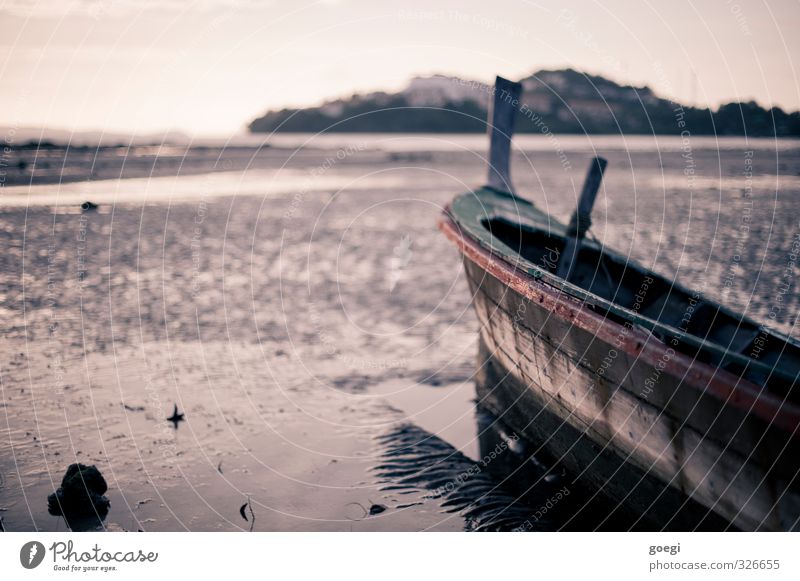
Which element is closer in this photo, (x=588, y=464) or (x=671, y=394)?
(x=671, y=394)

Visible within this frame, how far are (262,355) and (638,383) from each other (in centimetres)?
621

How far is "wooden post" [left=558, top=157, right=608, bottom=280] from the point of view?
850cm

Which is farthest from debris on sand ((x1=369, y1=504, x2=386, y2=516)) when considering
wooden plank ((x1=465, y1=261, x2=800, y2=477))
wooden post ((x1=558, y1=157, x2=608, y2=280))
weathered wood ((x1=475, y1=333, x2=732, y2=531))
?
wooden post ((x1=558, y1=157, x2=608, y2=280))

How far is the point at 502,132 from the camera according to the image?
1135 centimetres

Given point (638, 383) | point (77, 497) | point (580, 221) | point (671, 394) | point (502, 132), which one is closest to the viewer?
point (671, 394)

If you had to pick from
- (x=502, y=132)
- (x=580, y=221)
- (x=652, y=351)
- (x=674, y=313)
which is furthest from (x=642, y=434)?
(x=502, y=132)

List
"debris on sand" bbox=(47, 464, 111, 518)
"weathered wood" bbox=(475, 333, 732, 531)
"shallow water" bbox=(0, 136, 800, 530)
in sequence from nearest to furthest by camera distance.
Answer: "weathered wood" bbox=(475, 333, 732, 531), "debris on sand" bbox=(47, 464, 111, 518), "shallow water" bbox=(0, 136, 800, 530)

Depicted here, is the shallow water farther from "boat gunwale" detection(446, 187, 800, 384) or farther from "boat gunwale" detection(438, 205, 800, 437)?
"boat gunwale" detection(446, 187, 800, 384)

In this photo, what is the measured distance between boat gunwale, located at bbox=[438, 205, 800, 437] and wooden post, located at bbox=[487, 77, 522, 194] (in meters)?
4.59

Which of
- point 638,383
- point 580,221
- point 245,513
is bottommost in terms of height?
point 245,513

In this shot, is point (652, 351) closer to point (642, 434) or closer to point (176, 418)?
point (642, 434)
